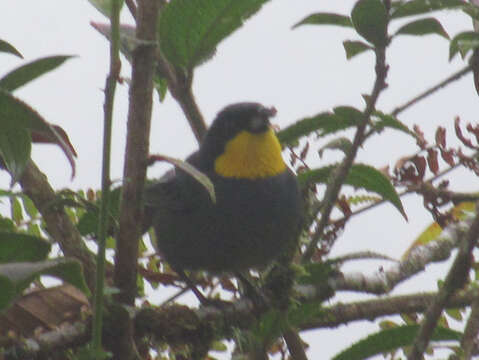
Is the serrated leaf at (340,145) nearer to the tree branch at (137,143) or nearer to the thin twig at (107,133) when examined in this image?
the tree branch at (137,143)

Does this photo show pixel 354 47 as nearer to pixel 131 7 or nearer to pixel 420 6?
pixel 420 6

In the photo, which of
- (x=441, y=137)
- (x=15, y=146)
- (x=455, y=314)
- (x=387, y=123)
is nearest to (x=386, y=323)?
(x=455, y=314)

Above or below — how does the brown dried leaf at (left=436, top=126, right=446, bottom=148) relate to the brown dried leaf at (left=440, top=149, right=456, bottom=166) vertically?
above

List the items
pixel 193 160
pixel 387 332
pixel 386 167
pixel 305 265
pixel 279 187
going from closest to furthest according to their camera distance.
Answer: pixel 387 332 < pixel 305 265 < pixel 386 167 < pixel 279 187 < pixel 193 160

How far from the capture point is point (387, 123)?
1.70 meters

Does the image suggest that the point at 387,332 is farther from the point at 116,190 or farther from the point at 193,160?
the point at 193,160

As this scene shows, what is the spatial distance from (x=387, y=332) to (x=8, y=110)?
88cm

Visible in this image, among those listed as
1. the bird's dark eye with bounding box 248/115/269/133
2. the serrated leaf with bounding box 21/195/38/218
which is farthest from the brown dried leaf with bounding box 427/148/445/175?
the serrated leaf with bounding box 21/195/38/218

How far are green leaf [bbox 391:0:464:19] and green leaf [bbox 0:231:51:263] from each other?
76 cm

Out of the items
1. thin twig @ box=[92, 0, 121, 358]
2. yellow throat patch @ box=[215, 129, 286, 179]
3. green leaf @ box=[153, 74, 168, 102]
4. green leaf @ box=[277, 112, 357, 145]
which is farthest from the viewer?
yellow throat patch @ box=[215, 129, 286, 179]

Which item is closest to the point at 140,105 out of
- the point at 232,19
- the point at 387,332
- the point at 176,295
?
the point at 232,19

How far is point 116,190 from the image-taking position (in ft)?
5.95

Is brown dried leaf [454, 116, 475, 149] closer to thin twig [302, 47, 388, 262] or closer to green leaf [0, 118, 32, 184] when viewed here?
thin twig [302, 47, 388, 262]

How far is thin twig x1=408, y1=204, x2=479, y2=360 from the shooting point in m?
1.16
